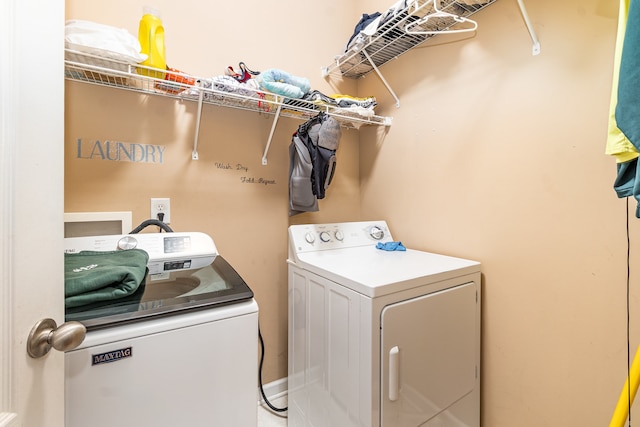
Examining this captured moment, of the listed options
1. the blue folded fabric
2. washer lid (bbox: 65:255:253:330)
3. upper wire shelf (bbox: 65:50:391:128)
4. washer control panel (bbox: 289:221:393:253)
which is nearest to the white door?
washer lid (bbox: 65:255:253:330)

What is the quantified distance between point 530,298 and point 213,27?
2202mm

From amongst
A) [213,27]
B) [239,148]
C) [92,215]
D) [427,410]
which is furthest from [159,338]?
[213,27]

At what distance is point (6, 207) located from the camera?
46cm

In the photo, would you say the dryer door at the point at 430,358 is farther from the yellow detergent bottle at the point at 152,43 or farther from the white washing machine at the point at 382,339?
the yellow detergent bottle at the point at 152,43

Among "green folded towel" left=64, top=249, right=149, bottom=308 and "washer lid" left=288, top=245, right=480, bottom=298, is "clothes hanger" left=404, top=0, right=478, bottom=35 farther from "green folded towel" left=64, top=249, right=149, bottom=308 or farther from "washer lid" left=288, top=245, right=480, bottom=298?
"green folded towel" left=64, top=249, right=149, bottom=308

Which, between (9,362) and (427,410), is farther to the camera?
(427,410)

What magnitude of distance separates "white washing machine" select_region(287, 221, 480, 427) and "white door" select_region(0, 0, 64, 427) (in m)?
0.89

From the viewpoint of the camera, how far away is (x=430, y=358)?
3.95 ft

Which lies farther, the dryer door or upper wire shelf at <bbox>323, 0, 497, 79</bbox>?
upper wire shelf at <bbox>323, 0, 497, 79</bbox>

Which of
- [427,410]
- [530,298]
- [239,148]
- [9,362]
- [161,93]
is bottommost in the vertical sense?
[427,410]

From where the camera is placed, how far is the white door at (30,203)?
0.46 meters

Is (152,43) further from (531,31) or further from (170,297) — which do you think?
(531,31)

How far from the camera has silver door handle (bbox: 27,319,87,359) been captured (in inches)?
19.7

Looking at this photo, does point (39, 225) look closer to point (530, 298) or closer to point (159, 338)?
point (159, 338)
